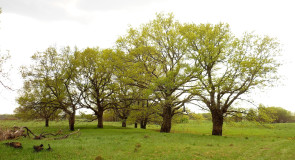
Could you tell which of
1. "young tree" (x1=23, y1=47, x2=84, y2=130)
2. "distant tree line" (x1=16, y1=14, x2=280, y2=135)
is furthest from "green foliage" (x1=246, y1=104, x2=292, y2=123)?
"young tree" (x1=23, y1=47, x2=84, y2=130)

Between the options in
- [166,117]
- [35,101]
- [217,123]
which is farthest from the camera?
[35,101]

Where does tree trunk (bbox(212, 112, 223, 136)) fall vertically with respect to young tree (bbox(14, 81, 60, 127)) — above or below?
below

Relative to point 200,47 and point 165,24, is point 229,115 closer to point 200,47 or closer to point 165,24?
point 200,47

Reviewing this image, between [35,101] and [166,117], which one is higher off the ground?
[35,101]

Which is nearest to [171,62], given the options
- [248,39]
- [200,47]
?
[200,47]

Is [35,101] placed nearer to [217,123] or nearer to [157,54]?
[157,54]

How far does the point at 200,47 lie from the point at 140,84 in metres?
11.5

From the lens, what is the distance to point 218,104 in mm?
29328

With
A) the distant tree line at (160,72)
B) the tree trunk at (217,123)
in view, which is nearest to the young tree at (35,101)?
the distant tree line at (160,72)

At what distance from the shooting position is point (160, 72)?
3681cm

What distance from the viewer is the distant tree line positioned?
27703 millimetres

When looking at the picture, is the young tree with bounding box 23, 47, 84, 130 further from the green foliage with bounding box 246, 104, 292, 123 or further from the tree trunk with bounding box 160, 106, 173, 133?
the green foliage with bounding box 246, 104, 292, 123

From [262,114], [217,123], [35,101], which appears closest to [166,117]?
[217,123]

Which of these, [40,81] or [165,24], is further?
[40,81]
